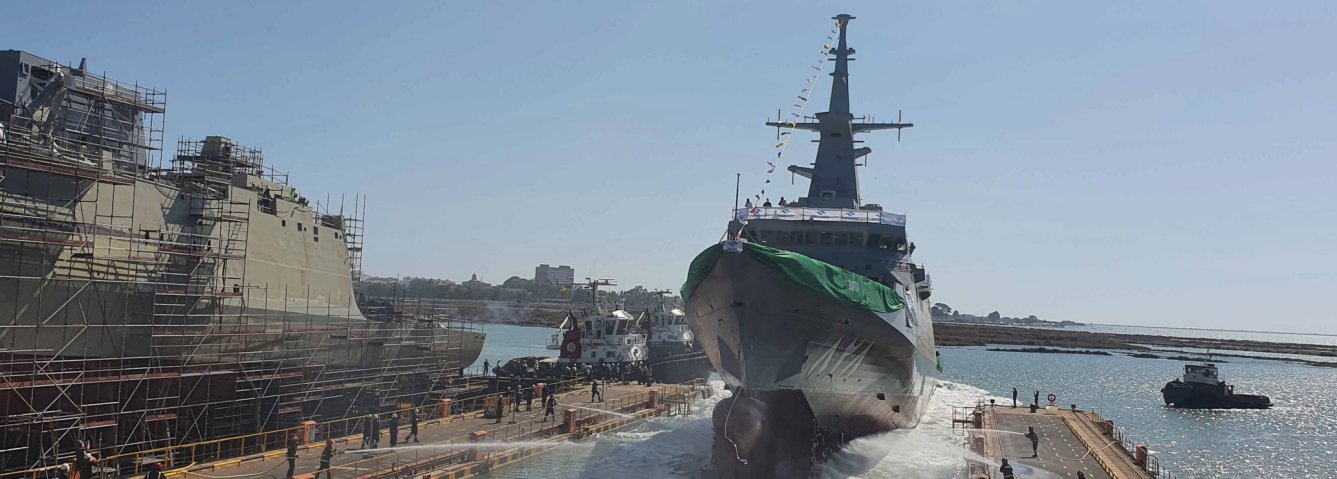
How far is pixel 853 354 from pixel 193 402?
19.2m

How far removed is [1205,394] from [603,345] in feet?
A: 130

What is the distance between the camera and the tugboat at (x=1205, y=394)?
192 ft

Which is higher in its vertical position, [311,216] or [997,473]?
[311,216]

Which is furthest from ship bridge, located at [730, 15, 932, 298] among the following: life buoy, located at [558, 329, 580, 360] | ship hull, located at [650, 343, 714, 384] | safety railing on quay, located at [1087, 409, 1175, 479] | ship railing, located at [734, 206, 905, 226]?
ship hull, located at [650, 343, 714, 384]

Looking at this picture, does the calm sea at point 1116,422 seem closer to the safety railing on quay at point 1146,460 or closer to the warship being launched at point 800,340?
the safety railing on quay at point 1146,460

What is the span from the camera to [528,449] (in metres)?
30.1

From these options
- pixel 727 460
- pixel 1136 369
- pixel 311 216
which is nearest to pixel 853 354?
pixel 727 460

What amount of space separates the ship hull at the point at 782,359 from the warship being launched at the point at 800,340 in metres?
0.03

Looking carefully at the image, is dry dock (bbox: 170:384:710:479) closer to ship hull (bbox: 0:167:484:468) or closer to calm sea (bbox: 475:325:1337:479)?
calm sea (bbox: 475:325:1337:479)

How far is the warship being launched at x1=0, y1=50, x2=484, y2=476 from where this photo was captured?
23.3 meters

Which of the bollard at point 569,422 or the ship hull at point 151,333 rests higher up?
the ship hull at point 151,333

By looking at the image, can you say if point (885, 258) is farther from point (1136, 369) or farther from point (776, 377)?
point (1136, 369)

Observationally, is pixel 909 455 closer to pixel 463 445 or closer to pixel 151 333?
pixel 463 445

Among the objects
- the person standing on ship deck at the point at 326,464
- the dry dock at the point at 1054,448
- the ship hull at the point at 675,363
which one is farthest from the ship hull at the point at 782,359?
the ship hull at the point at 675,363
